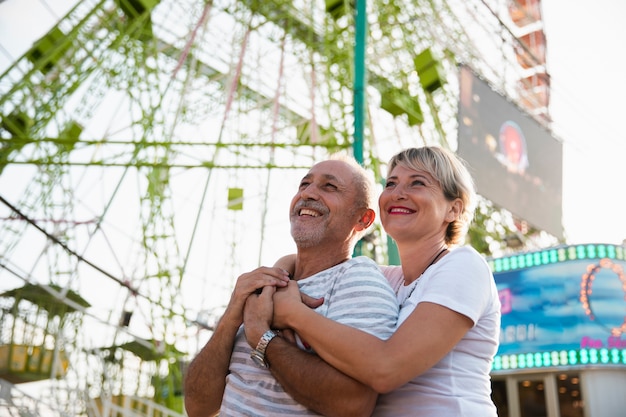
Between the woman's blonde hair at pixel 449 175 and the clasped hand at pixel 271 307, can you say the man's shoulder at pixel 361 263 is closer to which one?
the clasped hand at pixel 271 307

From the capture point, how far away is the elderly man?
1412 mm

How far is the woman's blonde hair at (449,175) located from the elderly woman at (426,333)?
0.05ft

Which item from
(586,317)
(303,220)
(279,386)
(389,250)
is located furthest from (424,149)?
(586,317)

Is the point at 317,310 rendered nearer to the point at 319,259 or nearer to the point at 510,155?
the point at 319,259

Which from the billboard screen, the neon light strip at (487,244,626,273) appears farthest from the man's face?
the billboard screen

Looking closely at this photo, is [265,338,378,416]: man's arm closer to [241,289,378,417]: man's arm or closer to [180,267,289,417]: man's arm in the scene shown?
[241,289,378,417]: man's arm

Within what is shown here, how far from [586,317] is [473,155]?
445 centimetres

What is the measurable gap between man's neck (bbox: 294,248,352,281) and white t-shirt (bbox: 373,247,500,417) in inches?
11.5

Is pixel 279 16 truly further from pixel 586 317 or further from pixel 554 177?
pixel 586 317

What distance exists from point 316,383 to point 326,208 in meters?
0.56

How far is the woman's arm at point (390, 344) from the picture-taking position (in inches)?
53.7

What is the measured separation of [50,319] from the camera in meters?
14.5

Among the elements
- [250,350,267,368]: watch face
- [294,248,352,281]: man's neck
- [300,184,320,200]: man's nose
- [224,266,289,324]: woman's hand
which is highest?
[300,184,320,200]: man's nose

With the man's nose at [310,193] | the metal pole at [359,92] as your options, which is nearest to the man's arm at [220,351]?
the man's nose at [310,193]
